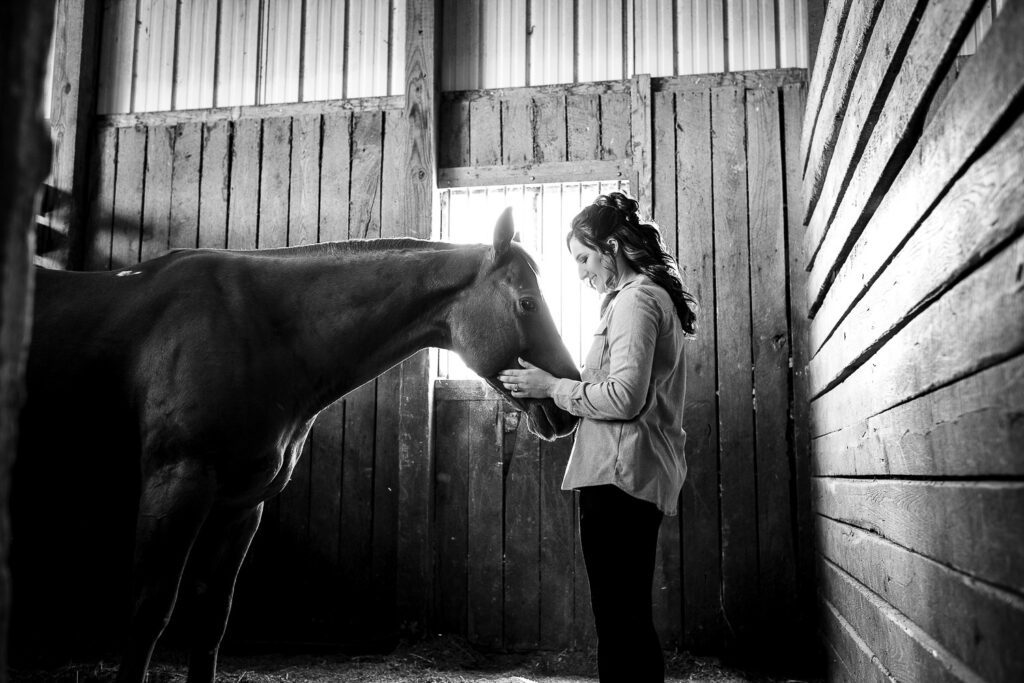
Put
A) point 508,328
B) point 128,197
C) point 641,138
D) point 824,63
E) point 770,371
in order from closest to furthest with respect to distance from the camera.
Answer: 1. point 508,328
2. point 824,63
3. point 770,371
4. point 641,138
5. point 128,197

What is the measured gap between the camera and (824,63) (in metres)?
2.88

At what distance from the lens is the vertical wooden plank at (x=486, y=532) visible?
11.8 feet

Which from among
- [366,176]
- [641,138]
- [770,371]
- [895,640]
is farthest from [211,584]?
[641,138]

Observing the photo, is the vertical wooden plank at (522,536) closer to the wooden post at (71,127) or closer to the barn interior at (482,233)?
the barn interior at (482,233)

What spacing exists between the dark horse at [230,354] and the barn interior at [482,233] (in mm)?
365

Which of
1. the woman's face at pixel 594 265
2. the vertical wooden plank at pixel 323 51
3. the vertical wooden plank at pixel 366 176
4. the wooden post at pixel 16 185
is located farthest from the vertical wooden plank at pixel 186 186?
the wooden post at pixel 16 185

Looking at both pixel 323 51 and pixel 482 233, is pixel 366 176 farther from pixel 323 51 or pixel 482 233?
pixel 323 51

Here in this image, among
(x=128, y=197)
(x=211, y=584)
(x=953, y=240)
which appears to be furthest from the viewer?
(x=128, y=197)

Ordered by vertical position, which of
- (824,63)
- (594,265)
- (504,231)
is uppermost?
(824,63)

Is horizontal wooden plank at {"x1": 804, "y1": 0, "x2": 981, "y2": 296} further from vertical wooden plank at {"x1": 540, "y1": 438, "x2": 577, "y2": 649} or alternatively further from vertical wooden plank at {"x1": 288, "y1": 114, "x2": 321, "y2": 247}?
vertical wooden plank at {"x1": 288, "y1": 114, "x2": 321, "y2": 247}

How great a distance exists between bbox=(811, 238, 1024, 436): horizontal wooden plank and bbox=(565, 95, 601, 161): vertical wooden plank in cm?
215

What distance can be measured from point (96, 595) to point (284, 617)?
0.89 metres

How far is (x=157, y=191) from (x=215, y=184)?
34cm

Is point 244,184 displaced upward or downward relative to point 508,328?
upward
